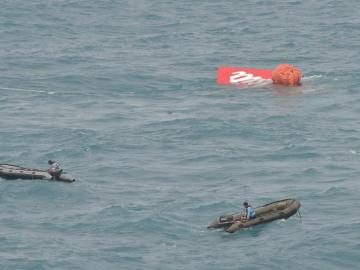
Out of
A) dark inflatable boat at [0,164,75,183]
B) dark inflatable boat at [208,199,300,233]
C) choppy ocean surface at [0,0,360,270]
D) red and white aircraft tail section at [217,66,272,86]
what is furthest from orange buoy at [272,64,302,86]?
dark inflatable boat at [208,199,300,233]

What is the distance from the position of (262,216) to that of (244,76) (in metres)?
Result: 46.8

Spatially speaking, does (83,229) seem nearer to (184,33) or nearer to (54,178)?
(54,178)

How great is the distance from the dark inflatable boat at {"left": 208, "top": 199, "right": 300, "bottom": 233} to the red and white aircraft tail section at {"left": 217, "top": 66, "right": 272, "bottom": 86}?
43.1m

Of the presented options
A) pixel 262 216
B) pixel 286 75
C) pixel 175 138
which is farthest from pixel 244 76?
pixel 262 216

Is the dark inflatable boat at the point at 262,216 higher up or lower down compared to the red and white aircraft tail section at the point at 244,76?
lower down

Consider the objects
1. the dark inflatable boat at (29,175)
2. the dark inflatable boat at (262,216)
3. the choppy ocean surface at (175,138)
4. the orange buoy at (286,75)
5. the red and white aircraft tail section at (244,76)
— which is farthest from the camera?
the red and white aircraft tail section at (244,76)

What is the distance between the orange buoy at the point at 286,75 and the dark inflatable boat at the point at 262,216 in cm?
4067

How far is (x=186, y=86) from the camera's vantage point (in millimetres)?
127312

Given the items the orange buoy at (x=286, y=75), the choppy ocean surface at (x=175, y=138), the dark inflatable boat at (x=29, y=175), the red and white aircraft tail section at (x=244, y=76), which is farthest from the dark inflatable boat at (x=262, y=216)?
the red and white aircraft tail section at (x=244, y=76)

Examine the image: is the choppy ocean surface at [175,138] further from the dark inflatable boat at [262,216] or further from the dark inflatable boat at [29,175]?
the dark inflatable boat at [262,216]

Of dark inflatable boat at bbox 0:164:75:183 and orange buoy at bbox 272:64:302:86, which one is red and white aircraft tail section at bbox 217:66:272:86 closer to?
orange buoy at bbox 272:64:302:86

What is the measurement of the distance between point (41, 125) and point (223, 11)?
66.4 m

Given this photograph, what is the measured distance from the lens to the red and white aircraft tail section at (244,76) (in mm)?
127312

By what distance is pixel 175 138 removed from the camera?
351 feet
